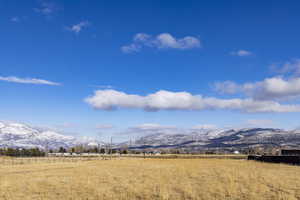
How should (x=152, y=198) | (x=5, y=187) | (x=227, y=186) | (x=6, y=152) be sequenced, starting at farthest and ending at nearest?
(x=6, y=152)
(x=5, y=187)
(x=227, y=186)
(x=152, y=198)

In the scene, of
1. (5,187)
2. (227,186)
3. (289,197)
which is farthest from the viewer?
(5,187)

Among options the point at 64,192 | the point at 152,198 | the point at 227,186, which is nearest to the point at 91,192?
the point at 64,192

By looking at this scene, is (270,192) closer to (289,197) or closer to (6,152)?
(289,197)

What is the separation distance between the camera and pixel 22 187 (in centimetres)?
2686

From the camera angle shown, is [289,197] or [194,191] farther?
[194,191]

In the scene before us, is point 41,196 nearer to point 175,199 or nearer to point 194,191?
point 175,199

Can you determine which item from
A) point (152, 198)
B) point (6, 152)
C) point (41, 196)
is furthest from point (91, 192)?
point (6, 152)

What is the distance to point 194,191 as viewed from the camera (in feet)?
74.9

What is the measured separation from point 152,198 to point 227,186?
7008 mm

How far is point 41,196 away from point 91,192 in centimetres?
372

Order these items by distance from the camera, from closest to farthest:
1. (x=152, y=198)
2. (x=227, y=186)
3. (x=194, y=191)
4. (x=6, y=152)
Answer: (x=152, y=198)
(x=194, y=191)
(x=227, y=186)
(x=6, y=152)

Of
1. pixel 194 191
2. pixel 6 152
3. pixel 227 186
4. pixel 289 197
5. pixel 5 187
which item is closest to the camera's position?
pixel 289 197

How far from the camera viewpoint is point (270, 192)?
21.9m

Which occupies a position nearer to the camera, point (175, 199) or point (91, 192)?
point (175, 199)
